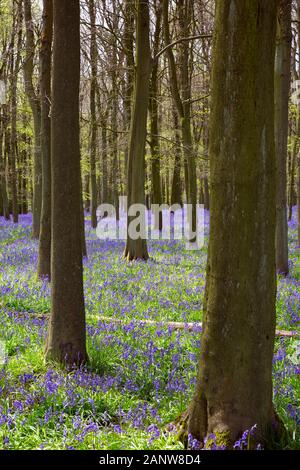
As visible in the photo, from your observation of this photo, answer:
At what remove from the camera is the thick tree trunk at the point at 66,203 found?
545 centimetres

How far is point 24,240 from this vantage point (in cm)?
1711

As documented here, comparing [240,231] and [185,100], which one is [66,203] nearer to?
[240,231]

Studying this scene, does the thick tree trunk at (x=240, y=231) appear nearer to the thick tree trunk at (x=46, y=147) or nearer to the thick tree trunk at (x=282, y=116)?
the thick tree trunk at (x=46, y=147)

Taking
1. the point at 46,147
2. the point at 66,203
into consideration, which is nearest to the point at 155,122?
the point at 46,147

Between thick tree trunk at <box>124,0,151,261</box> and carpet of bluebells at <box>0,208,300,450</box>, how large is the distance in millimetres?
3067

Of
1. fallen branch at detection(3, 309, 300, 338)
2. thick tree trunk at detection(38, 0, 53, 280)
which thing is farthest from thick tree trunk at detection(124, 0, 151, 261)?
fallen branch at detection(3, 309, 300, 338)

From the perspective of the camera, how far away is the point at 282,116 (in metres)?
A: 11.0

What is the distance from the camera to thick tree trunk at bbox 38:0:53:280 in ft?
31.0

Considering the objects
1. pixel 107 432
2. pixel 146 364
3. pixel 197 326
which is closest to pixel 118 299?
pixel 197 326

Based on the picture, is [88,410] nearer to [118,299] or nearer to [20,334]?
[20,334]

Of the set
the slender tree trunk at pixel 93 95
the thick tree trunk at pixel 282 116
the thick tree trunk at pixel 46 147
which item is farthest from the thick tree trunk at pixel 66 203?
the slender tree trunk at pixel 93 95

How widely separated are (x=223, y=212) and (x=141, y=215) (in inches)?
394

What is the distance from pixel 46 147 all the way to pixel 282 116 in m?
5.35

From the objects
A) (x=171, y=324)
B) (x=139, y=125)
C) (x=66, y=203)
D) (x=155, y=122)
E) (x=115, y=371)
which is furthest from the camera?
(x=155, y=122)
